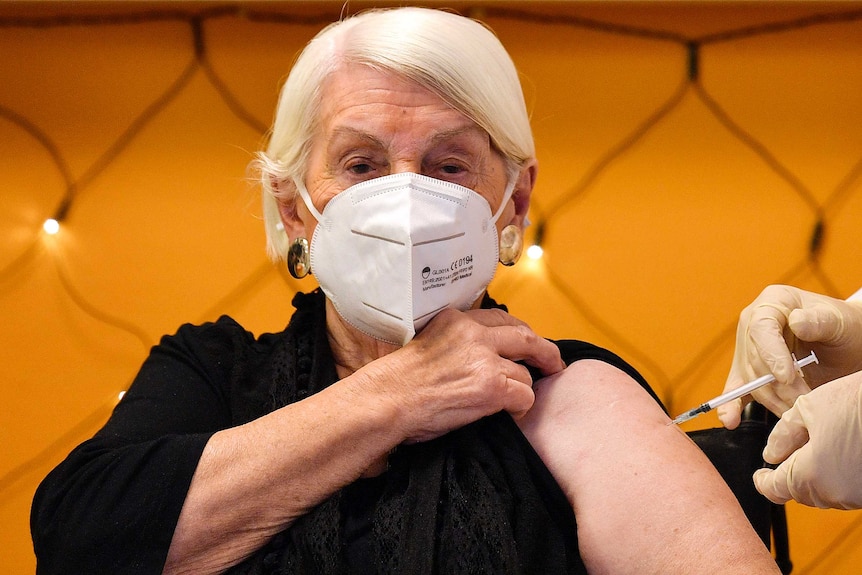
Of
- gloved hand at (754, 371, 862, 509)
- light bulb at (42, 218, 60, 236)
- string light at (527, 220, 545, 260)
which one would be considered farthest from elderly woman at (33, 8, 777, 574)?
light bulb at (42, 218, 60, 236)

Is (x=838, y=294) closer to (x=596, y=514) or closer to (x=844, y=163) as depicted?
(x=844, y=163)

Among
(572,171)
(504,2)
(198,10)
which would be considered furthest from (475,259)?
(198,10)

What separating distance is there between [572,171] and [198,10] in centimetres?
86

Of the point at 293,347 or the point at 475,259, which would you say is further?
the point at 293,347

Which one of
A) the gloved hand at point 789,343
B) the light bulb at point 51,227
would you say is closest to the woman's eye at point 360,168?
the gloved hand at point 789,343

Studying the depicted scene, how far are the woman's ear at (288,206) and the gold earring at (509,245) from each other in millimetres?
288

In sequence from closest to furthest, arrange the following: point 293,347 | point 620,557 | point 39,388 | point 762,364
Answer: point 620,557
point 762,364
point 293,347
point 39,388

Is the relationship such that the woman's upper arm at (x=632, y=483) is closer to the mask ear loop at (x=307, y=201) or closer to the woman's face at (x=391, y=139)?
the woman's face at (x=391, y=139)

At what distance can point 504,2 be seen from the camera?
1783 millimetres

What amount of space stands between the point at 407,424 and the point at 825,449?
450mm

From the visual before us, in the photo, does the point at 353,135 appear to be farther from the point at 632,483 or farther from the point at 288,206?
the point at 632,483

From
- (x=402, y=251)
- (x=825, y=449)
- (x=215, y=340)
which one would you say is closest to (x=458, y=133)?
(x=402, y=251)

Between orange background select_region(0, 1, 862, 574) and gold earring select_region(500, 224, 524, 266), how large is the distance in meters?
0.59

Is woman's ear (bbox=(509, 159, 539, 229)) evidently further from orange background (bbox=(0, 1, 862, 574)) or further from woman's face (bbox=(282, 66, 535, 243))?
orange background (bbox=(0, 1, 862, 574))
